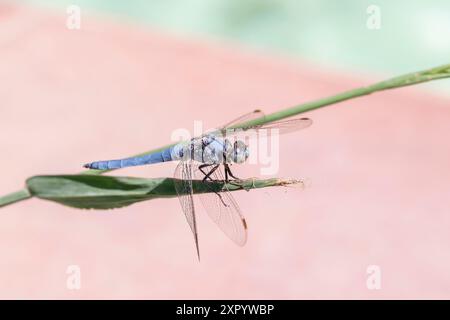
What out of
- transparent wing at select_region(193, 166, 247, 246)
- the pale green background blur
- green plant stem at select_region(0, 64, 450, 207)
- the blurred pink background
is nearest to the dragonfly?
transparent wing at select_region(193, 166, 247, 246)

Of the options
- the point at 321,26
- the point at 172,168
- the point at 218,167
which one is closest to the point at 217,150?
the point at 218,167

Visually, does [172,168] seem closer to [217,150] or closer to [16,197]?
[217,150]

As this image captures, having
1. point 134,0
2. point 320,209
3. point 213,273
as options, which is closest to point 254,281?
point 213,273

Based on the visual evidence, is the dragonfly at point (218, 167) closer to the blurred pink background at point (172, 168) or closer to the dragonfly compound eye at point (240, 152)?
the dragonfly compound eye at point (240, 152)

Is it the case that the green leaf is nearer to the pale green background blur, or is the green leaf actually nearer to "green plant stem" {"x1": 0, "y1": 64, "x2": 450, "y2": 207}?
"green plant stem" {"x1": 0, "y1": 64, "x2": 450, "y2": 207}

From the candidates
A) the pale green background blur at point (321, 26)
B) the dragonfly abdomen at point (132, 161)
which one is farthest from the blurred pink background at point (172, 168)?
the dragonfly abdomen at point (132, 161)
